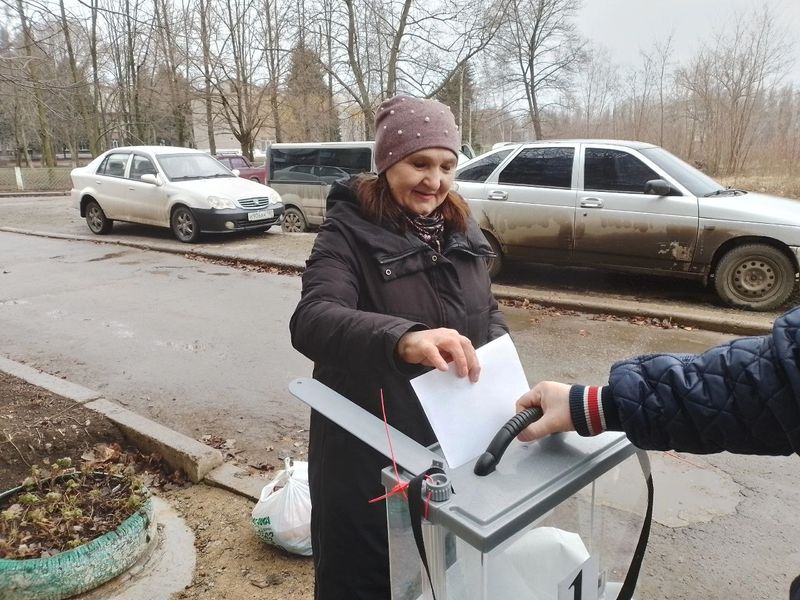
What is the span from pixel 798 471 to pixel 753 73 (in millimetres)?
21382

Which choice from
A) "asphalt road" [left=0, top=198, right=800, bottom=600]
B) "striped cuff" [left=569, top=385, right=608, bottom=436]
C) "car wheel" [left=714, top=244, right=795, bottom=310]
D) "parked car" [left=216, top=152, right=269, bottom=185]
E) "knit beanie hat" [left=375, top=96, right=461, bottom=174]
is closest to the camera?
"striped cuff" [left=569, top=385, right=608, bottom=436]

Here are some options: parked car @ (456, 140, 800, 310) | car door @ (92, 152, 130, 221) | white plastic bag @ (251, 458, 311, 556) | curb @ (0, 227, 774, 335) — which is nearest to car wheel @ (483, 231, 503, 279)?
parked car @ (456, 140, 800, 310)

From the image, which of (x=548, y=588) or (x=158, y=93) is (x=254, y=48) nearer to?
(x=158, y=93)

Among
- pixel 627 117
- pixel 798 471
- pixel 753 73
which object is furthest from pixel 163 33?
pixel 627 117

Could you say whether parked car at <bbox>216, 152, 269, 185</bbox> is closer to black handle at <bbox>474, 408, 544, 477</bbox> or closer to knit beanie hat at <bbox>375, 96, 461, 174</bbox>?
knit beanie hat at <bbox>375, 96, 461, 174</bbox>

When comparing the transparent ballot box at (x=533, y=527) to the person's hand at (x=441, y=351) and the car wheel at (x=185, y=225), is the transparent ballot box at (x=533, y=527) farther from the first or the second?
the car wheel at (x=185, y=225)

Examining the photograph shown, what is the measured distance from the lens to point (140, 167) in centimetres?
1166

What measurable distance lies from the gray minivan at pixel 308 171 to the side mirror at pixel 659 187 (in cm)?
601

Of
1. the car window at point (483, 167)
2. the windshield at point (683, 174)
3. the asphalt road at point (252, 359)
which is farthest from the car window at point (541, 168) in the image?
the asphalt road at point (252, 359)

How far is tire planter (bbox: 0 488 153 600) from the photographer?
2207mm

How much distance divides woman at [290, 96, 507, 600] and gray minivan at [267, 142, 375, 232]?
9.82m

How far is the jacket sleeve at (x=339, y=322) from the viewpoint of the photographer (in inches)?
50.6

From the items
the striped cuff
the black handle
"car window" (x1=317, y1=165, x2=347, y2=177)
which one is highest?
"car window" (x1=317, y1=165, x2=347, y2=177)

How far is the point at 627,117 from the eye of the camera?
2995 cm
